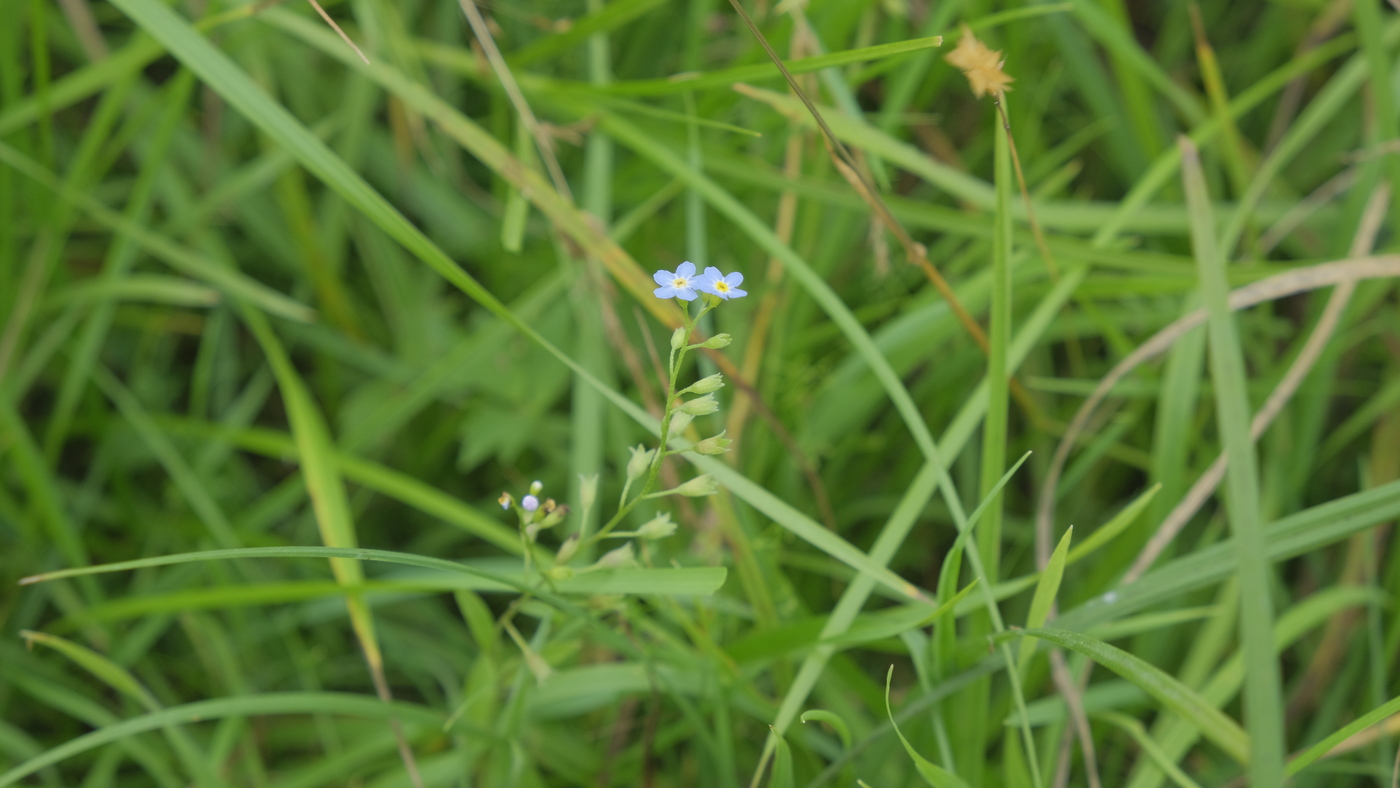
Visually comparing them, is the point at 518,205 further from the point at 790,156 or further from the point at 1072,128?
the point at 1072,128

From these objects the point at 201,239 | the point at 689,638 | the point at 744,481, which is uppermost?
the point at 201,239

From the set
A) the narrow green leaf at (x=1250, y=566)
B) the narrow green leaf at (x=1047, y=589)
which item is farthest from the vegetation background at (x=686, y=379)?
the narrow green leaf at (x=1250, y=566)

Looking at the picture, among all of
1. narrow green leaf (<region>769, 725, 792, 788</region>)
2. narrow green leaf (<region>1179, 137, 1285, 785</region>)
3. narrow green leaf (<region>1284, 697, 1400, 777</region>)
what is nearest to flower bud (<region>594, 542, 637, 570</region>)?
narrow green leaf (<region>769, 725, 792, 788</region>)

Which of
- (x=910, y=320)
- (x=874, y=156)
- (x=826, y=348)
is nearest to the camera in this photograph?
(x=874, y=156)

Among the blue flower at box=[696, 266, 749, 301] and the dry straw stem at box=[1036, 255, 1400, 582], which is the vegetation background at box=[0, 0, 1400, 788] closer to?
the dry straw stem at box=[1036, 255, 1400, 582]

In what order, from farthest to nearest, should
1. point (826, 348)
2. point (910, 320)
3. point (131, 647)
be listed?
point (826, 348) < point (131, 647) < point (910, 320)

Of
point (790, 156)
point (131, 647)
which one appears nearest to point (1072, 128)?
point (790, 156)

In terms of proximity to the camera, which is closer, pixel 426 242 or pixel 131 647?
pixel 426 242
